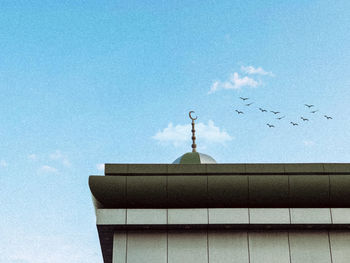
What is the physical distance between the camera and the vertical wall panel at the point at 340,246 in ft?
64.2

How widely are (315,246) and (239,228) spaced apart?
10.1ft

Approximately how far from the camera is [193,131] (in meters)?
24.7

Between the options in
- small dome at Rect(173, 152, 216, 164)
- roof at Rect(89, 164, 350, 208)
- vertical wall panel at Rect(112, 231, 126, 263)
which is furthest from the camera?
small dome at Rect(173, 152, 216, 164)

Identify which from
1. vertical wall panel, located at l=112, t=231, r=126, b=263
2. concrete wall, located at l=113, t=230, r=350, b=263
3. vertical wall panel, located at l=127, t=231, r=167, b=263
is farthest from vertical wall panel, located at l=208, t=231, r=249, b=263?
vertical wall panel, located at l=112, t=231, r=126, b=263

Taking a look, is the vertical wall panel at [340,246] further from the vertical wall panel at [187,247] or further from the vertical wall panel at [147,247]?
the vertical wall panel at [147,247]

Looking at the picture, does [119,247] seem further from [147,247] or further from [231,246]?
[231,246]

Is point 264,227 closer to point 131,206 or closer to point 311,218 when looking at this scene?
point 311,218

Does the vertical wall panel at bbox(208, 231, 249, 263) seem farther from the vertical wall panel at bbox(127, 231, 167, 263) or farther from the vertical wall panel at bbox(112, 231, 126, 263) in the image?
the vertical wall panel at bbox(112, 231, 126, 263)

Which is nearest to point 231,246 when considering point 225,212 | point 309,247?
point 225,212

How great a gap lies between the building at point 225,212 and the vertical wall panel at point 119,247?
0.04 m

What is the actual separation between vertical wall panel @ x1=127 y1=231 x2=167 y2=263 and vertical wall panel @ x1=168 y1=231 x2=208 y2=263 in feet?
0.92

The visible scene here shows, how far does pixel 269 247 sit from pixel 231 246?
4.96ft

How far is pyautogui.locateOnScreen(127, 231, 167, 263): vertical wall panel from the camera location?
64.0ft

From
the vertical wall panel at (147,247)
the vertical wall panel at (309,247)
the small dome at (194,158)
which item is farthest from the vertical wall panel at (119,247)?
the vertical wall panel at (309,247)
